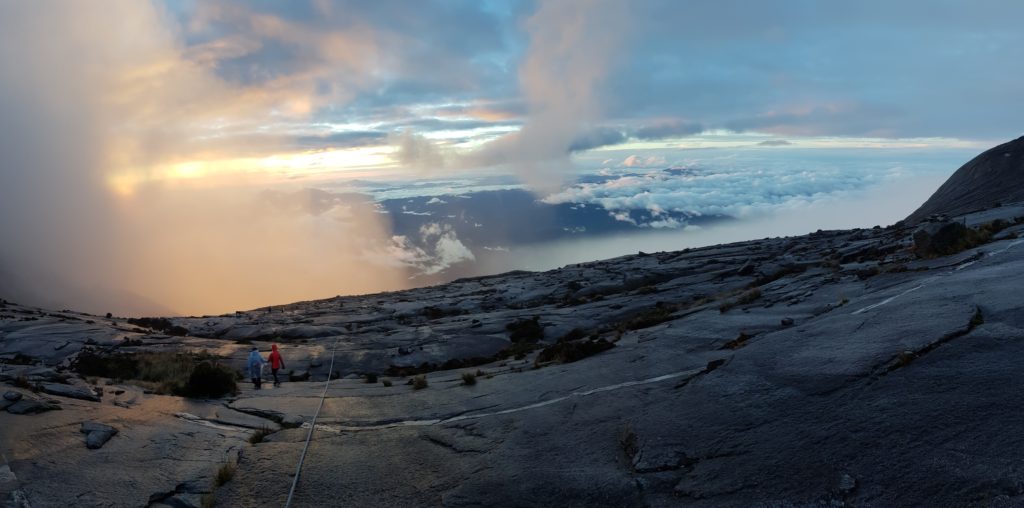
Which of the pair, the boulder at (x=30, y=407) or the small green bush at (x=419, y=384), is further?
the small green bush at (x=419, y=384)

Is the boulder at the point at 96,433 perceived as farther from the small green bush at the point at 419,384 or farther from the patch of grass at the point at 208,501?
the small green bush at the point at 419,384

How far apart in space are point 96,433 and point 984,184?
78840 mm

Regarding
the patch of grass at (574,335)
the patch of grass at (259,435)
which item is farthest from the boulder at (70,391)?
the patch of grass at (574,335)

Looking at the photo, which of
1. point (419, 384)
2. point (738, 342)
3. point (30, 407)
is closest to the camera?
point (30, 407)

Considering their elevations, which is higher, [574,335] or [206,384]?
[206,384]

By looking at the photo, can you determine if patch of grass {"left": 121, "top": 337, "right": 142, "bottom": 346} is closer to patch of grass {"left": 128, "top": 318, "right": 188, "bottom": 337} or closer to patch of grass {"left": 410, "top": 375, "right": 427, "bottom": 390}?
patch of grass {"left": 128, "top": 318, "right": 188, "bottom": 337}

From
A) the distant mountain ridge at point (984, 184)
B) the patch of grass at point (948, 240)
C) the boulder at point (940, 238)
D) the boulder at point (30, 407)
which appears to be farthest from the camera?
the distant mountain ridge at point (984, 184)

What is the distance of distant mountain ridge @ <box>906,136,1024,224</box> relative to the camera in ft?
179

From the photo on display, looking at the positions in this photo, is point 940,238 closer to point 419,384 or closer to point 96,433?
point 419,384

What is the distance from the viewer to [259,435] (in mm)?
14695

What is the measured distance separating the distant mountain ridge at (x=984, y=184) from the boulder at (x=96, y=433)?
62.6 m

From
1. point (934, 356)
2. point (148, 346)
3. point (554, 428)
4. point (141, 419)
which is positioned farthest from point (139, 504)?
point (148, 346)

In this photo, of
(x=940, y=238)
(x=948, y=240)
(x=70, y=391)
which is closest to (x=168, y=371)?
(x=70, y=391)

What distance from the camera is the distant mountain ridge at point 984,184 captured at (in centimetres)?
5451
